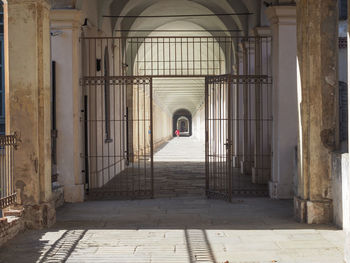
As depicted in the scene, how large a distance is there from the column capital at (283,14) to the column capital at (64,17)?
4265mm

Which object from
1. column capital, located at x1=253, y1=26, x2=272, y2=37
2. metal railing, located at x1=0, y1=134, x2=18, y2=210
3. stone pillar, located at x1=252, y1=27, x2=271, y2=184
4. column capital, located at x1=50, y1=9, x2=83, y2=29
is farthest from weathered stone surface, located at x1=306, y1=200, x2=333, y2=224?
column capital, located at x1=253, y1=26, x2=272, y2=37

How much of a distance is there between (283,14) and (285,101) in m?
1.94

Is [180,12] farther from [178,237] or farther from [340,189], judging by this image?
[178,237]

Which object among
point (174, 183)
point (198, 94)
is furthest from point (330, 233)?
point (198, 94)

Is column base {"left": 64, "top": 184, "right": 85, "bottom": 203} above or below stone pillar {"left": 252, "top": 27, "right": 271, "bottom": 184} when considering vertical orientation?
below

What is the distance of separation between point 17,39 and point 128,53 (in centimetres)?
1419

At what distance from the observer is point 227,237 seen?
6.98 meters

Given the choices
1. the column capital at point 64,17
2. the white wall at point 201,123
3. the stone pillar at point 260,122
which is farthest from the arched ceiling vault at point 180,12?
the white wall at point 201,123

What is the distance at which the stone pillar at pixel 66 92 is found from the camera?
34.5 feet

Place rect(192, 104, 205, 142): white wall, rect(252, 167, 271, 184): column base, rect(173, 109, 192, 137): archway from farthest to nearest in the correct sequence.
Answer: rect(173, 109, 192, 137): archway < rect(192, 104, 205, 142): white wall < rect(252, 167, 271, 184): column base

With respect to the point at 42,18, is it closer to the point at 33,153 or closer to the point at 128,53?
the point at 33,153

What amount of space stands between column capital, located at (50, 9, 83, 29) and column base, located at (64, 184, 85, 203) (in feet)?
11.4

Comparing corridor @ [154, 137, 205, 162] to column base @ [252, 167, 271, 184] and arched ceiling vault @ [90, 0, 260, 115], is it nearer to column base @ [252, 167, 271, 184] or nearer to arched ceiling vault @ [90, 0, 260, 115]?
arched ceiling vault @ [90, 0, 260, 115]

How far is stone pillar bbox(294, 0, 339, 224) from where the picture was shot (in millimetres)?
7809
